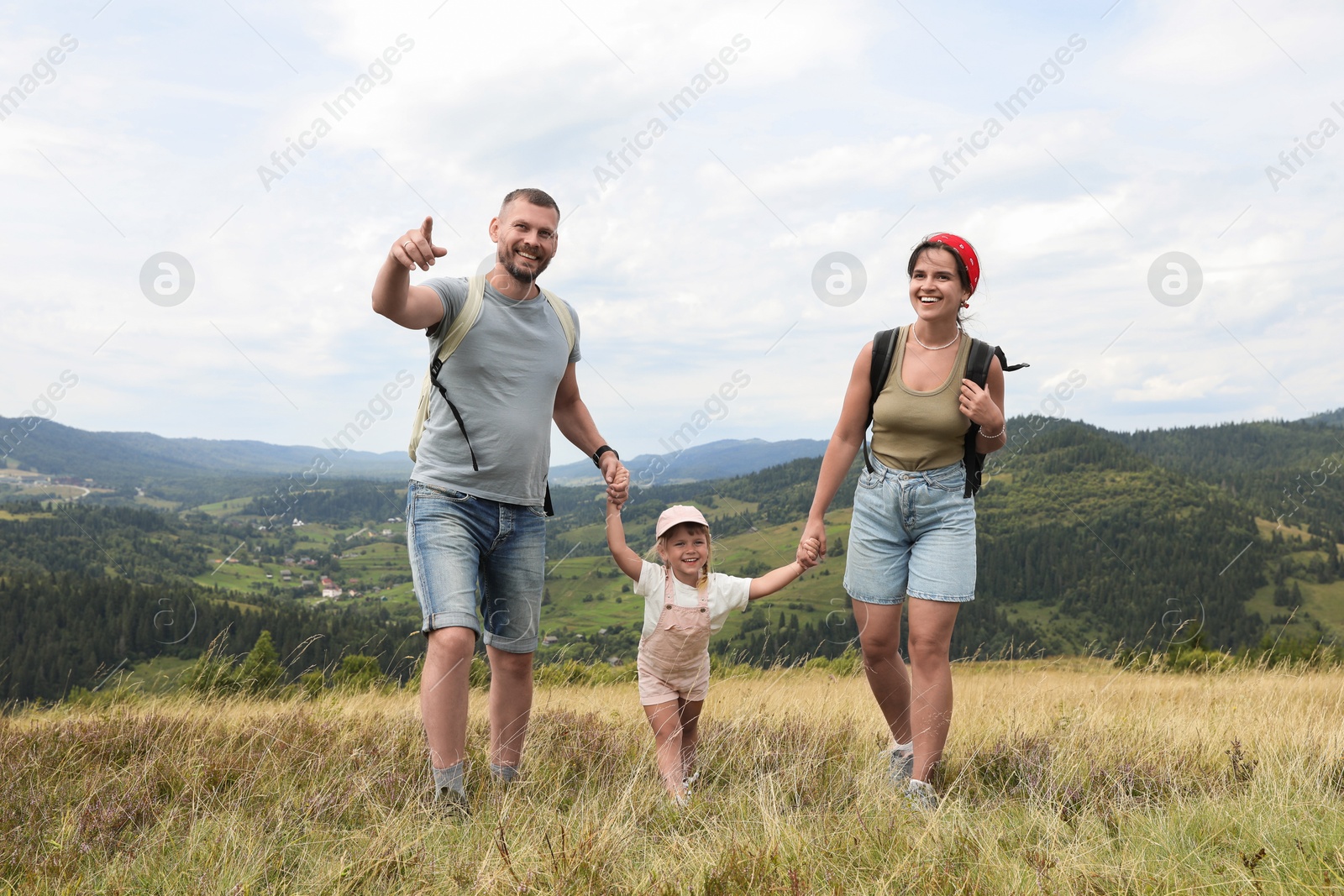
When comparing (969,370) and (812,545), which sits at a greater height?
(969,370)

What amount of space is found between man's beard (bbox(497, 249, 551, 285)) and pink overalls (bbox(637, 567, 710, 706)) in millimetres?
1594

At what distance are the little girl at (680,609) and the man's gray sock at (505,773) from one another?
2.16 ft

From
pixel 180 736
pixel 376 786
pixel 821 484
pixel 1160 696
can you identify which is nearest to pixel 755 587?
pixel 821 484

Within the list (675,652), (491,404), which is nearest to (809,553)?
(675,652)

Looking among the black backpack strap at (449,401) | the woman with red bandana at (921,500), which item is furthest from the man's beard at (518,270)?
the woman with red bandana at (921,500)

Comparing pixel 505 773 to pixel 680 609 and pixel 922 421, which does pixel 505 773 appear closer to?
pixel 680 609

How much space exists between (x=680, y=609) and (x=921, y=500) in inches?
48.7

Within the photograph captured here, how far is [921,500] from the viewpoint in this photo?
376cm

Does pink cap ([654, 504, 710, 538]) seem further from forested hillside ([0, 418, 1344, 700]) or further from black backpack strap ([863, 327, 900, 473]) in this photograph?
forested hillside ([0, 418, 1344, 700])

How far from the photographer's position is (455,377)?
11.6 ft

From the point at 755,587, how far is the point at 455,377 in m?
1.73

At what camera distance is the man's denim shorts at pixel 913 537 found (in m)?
3.68

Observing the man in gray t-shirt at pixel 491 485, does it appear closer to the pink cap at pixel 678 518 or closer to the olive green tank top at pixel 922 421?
the pink cap at pixel 678 518

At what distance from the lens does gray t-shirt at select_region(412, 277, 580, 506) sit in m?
3.52
